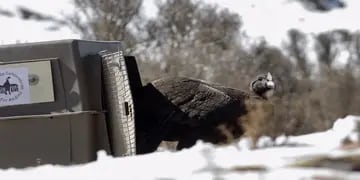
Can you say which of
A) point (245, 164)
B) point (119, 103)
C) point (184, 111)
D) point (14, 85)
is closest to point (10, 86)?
point (14, 85)

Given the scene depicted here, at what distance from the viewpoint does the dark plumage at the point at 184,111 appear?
46.8 ft

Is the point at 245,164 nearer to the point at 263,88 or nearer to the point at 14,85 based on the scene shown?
the point at 14,85

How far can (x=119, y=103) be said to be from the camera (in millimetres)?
13914

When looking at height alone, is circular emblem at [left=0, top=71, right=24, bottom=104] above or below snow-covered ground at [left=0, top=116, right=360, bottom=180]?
above

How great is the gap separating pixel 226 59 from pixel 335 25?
1062 inches

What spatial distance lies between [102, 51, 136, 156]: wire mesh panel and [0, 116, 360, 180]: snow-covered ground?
3.44 meters

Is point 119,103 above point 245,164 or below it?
above

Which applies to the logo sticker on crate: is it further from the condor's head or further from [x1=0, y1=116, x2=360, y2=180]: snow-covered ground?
the condor's head

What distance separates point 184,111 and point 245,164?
20.1ft

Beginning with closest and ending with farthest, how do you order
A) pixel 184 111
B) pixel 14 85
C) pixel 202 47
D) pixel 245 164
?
1. pixel 245 164
2. pixel 14 85
3. pixel 184 111
4. pixel 202 47

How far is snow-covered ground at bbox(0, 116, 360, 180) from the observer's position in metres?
7.40

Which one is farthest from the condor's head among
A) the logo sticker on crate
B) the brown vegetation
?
the brown vegetation

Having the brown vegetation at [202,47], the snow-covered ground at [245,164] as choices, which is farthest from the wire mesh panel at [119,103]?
the brown vegetation at [202,47]

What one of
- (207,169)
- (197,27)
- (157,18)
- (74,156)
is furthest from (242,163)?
(157,18)
